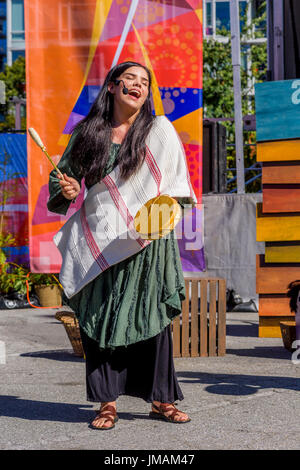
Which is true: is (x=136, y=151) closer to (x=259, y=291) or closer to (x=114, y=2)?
(x=259, y=291)


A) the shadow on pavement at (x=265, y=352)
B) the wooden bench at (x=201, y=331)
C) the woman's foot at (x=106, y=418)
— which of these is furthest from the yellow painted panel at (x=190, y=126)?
the woman's foot at (x=106, y=418)

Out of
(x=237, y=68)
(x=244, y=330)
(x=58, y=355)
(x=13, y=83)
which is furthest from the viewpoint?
(x=13, y=83)

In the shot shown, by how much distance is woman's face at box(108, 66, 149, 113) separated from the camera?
3.66 metres

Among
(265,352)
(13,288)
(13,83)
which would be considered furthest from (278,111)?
(13,83)

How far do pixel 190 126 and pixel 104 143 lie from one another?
134 inches

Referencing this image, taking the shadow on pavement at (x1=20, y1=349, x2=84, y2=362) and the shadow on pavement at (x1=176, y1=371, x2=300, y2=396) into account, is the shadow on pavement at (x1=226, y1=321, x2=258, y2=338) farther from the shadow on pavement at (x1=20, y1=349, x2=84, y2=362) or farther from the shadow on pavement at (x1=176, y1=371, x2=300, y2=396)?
the shadow on pavement at (x1=176, y1=371, x2=300, y2=396)

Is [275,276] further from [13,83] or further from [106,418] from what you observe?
[13,83]

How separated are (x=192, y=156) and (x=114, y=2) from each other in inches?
64.5

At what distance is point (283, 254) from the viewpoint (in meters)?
6.50

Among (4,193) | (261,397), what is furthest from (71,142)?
(4,193)

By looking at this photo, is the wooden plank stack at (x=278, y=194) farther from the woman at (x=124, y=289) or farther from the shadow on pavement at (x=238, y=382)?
the woman at (x=124, y=289)

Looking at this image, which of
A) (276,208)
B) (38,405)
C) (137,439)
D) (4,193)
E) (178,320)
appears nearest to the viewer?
(137,439)

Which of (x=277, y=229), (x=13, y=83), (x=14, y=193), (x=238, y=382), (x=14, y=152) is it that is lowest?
(x=238, y=382)

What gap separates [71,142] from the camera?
3.73 meters
